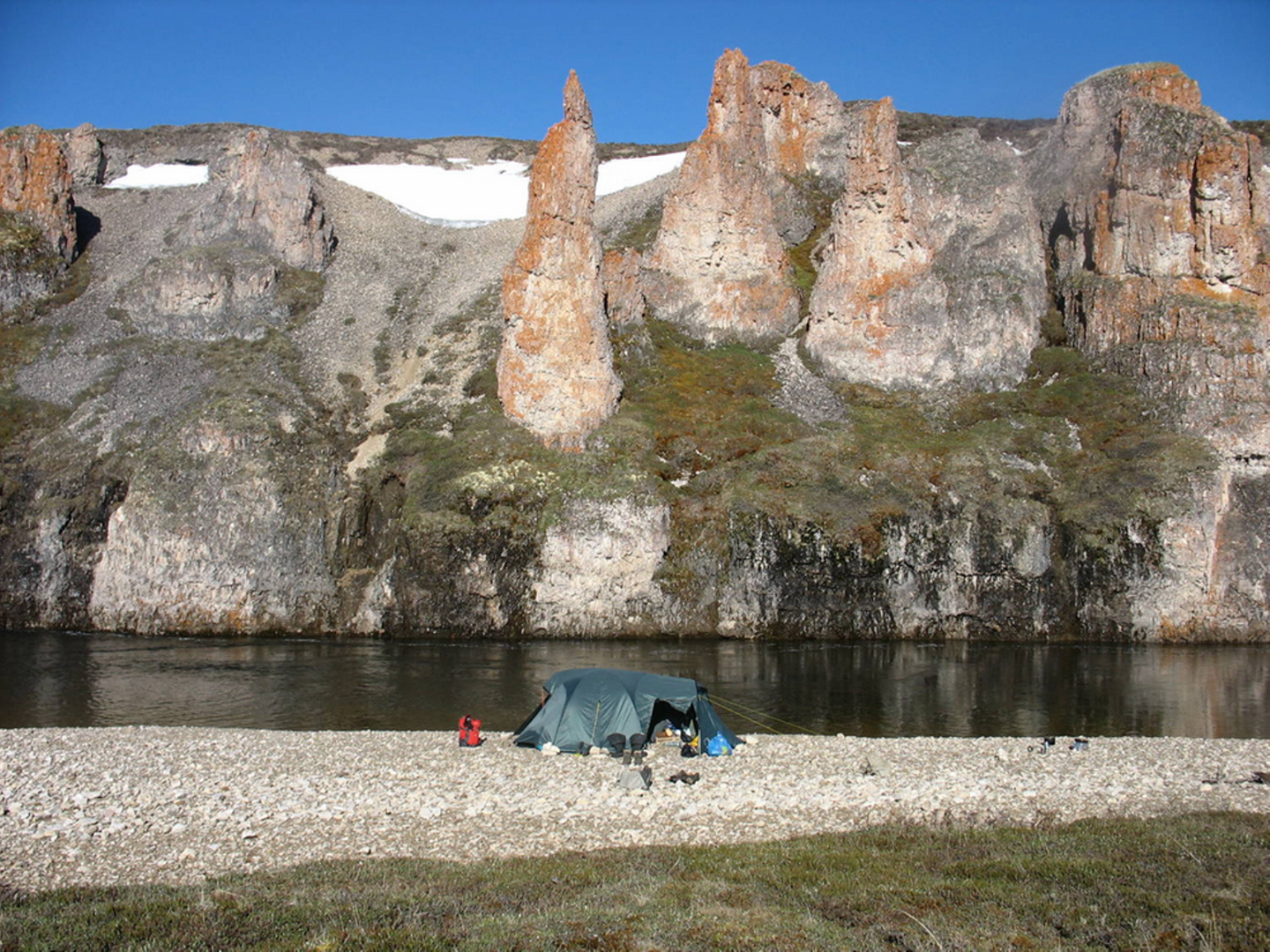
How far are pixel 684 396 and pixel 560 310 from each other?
30.9ft

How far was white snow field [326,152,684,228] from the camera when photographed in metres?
106

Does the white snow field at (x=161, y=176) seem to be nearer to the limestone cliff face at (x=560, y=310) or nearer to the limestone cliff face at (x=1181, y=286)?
the limestone cliff face at (x=560, y=310)

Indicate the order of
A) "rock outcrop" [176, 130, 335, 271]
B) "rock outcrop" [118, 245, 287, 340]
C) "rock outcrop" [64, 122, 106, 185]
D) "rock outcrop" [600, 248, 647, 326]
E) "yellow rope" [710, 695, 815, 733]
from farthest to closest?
"rock outcrop" [64, 122, 106, 185] → "rock outcrop" [176, 130, 335, 271] → "rock outcrop" [118, 245, 287, 340] → "rock outcrop" [600, 248, 647, 326] → "yellow rope" [710, 695, 815, 733]

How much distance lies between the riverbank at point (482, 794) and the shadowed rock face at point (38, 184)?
65.0 meters

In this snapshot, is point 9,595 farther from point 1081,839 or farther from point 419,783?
point 1081,839

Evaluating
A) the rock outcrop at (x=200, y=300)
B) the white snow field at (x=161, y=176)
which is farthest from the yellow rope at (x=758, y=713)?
the white snow field at (x=161, y=176)

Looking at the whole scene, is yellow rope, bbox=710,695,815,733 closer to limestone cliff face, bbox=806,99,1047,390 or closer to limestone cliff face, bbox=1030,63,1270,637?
limestone cliff face, bbox=1030,63,1270,637

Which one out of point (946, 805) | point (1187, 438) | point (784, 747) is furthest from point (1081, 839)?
point (1187, 438)

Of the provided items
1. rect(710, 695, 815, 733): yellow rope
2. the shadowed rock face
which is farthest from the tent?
the shadowed rock face

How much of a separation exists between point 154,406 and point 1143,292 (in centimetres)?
6048

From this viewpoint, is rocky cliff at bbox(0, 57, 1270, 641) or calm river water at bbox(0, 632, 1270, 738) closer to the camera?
calm river water at bbox(0, 632, 1270, 738)

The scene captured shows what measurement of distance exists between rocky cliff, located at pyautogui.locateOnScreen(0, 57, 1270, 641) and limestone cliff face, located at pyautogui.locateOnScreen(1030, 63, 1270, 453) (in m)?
A: 0.22

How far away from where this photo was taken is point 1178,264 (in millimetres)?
62438

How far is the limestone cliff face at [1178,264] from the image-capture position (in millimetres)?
54906
